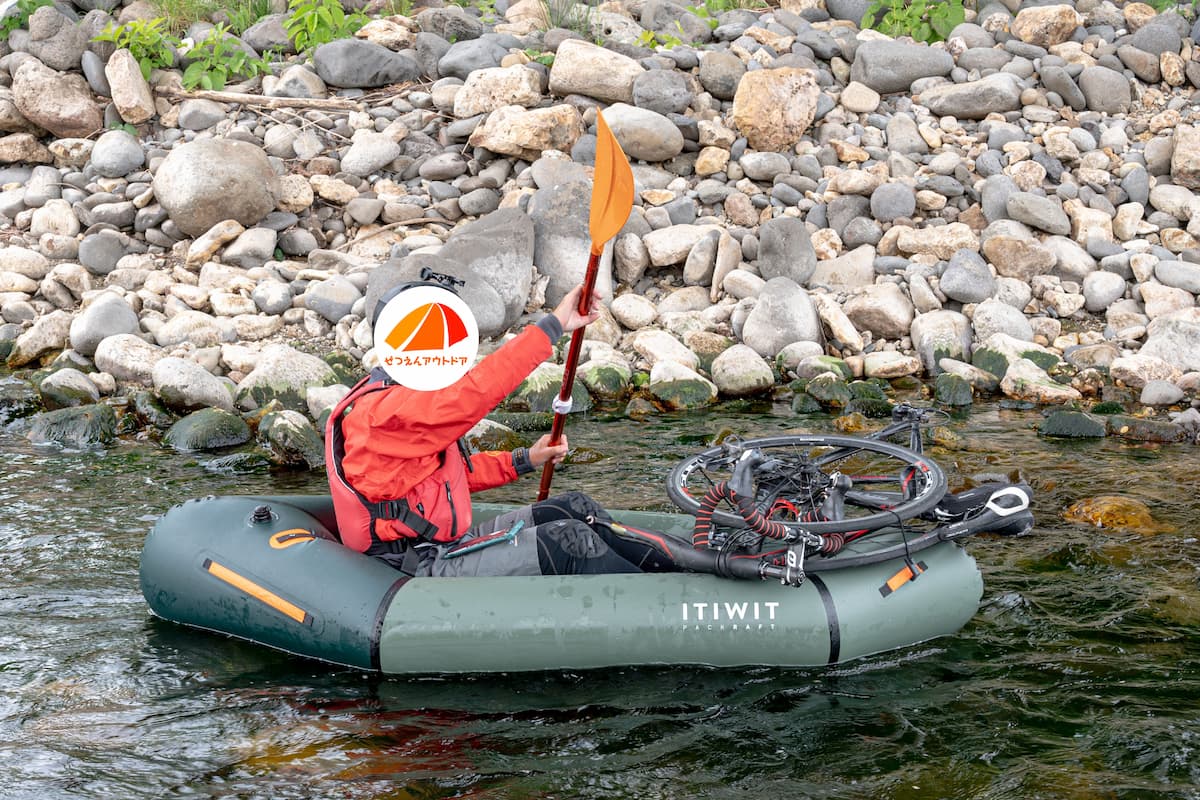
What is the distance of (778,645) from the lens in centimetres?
403

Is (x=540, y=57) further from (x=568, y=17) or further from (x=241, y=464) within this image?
(x=241, y=464)

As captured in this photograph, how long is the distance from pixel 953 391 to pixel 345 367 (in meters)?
4.29

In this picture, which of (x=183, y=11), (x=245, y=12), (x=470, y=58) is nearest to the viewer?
(x=470, y=58)

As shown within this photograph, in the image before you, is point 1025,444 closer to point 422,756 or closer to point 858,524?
point 858,524

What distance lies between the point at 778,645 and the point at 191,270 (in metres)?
7.23

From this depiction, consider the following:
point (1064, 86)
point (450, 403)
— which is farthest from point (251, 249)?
point (1064, 86)

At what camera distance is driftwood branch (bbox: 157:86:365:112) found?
11219mm

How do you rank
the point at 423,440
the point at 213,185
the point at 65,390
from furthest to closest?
the point at 213,185 → the point at 65,390 → the point at 423,440

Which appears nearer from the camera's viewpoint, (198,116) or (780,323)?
(780,323)

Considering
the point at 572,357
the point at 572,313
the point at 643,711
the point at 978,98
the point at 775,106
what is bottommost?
the point at 643,711

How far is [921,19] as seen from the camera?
12164mm

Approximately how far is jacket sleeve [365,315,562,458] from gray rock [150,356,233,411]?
4199 millimetres

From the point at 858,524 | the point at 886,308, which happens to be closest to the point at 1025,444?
the point at 886,308

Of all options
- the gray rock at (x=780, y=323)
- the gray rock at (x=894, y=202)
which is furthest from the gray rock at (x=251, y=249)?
the gray rock at (x=894, y=202)
